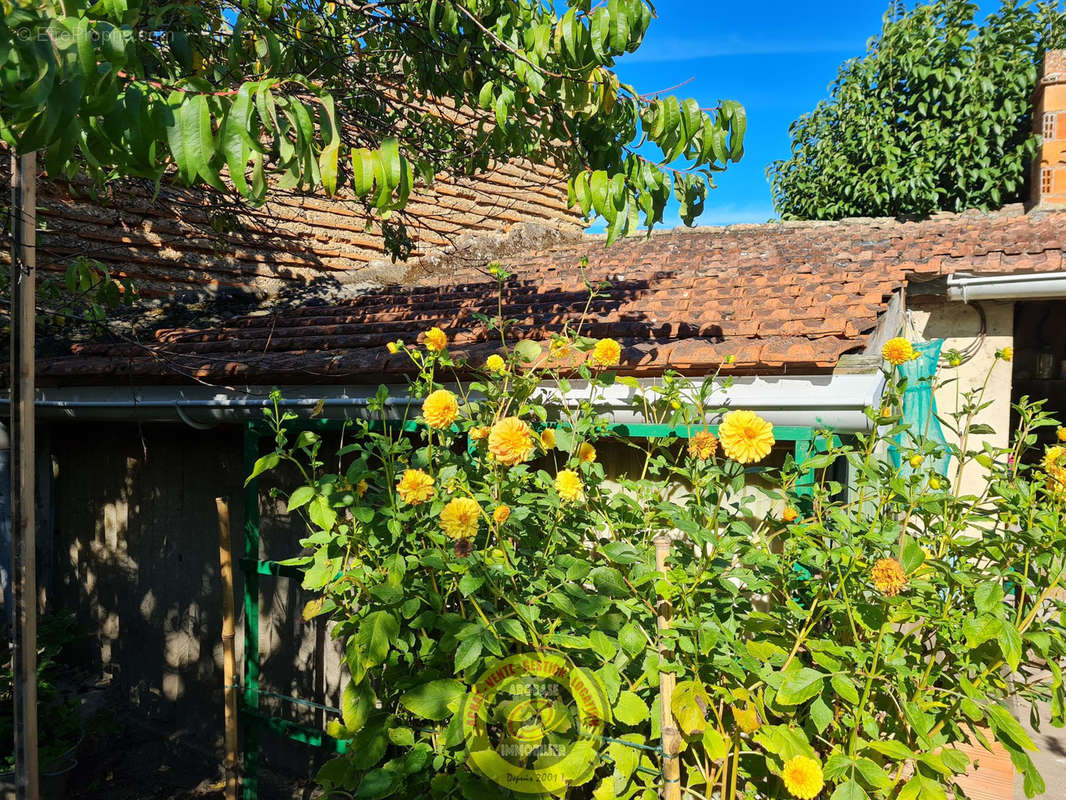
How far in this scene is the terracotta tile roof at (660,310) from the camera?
128 inches

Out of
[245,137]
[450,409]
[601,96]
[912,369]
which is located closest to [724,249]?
[912,369]

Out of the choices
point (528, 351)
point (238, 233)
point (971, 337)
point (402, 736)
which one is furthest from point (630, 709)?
point (238, 233)

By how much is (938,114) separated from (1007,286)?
20.5 ft

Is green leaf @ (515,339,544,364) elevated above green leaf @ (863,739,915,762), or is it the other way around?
green leaf @ (515,339,544,364)

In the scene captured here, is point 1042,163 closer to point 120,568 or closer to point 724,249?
point 724,249

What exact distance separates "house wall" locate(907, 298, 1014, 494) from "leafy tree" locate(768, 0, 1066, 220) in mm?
4366

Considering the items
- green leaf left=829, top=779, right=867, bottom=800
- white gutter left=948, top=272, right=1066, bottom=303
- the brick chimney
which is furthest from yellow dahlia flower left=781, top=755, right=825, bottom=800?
the brick chimney

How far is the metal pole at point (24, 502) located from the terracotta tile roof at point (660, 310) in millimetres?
650

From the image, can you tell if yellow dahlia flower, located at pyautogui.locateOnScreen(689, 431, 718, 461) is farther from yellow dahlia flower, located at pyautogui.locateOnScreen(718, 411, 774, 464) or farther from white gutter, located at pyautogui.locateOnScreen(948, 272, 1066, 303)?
white gutter, located at pyautogui.locateOnScreen(948, 272, 1066, 303)

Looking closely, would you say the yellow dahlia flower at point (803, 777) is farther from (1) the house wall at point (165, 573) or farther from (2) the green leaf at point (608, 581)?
(1) the house wall at point (165, 573)

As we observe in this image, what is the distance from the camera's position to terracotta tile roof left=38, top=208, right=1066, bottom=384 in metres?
3.25

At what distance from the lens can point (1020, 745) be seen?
1748 mm

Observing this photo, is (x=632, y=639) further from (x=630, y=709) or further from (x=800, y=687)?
(x=800, y=687)

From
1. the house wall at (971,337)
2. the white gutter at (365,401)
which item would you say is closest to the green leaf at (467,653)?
the white gutter at (365,401)
